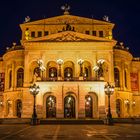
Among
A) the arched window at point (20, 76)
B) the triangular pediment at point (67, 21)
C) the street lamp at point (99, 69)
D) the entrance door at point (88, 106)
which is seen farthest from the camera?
the triangular pediment at point (67, 21)

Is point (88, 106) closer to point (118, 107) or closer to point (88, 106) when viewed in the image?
point (88, 106)

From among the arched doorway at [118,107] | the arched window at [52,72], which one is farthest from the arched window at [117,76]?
the arched window at [52,72]

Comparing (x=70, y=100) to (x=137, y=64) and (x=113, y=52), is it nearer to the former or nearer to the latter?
(x=113, y=52)

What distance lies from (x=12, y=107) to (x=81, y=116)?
17.2 metres

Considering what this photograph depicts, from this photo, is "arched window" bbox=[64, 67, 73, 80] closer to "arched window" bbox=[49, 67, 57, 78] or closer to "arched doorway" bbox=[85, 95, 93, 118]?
"arched window" bbox=[49, 67, 57, 78]

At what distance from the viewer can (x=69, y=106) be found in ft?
204

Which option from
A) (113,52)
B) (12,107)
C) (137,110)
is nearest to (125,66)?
(113,52)

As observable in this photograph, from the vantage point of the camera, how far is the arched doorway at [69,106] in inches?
2437

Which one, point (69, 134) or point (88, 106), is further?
point (88, 106)

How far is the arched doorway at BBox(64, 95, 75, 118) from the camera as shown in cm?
6190

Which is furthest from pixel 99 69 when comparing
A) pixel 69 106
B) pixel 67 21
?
pixel 67 21

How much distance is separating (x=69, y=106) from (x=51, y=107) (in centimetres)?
332

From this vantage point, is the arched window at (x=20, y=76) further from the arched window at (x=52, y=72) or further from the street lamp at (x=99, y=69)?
the street lamp at (x=99, y=69)

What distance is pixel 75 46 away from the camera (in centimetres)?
6544
